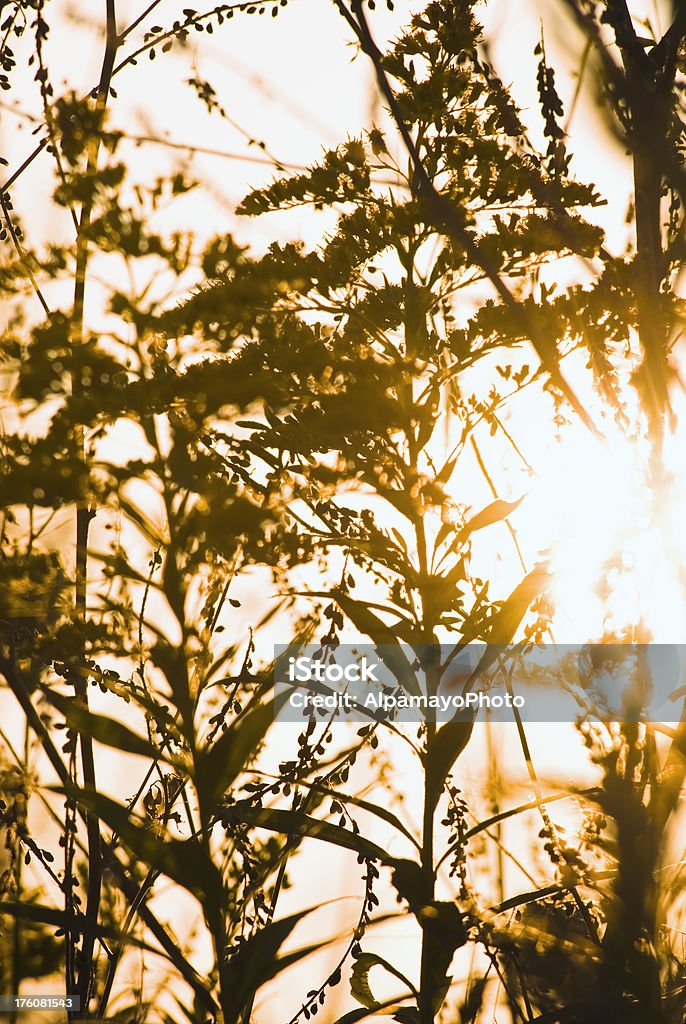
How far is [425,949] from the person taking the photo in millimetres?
684

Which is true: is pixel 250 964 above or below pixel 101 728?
below

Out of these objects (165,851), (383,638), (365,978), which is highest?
(383,638)

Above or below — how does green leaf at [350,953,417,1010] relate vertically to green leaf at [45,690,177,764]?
below

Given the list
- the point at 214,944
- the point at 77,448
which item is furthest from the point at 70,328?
the point at 214,944

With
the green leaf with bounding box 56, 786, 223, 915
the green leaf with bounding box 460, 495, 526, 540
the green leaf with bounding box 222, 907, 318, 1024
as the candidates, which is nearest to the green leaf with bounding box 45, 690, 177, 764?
the green leaf with bounding box 56, 786, 223, 915

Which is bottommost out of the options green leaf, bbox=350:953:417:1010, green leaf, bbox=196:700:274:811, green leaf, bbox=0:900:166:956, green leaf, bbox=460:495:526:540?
green leaf, bbox=350:953:417:1010

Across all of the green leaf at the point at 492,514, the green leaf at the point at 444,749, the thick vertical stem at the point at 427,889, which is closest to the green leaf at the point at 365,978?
the thick vertical stem at the point at 427,889

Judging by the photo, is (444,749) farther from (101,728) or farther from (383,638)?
(101,728)

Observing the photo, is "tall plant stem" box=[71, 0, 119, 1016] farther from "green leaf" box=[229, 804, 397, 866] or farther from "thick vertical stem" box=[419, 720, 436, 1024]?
"thick vertical stem" box=[419, 720, 436, 1024]

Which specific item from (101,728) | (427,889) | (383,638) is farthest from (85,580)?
(427,889)

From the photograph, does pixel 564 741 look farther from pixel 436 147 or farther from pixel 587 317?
pixel 436 147

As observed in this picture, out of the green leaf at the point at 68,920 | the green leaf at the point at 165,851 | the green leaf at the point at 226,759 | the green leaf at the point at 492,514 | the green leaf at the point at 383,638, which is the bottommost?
the green leaf at the point at 68,920

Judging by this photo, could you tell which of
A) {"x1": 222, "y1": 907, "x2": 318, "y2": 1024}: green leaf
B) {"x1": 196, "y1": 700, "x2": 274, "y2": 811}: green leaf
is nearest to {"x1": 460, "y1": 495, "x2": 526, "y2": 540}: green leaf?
{"x1": 196, "y1": 700, "x2": 274, "y2": 811}: green leaf

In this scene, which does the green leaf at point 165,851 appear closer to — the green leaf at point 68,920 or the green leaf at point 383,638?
the green leaf at point 68,920
